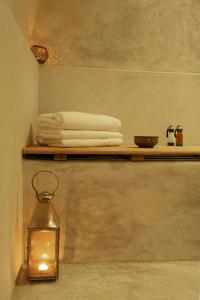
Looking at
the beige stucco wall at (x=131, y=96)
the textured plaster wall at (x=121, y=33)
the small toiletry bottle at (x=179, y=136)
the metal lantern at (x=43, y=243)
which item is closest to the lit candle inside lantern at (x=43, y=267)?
the metal lantern at (x=43, y=243)

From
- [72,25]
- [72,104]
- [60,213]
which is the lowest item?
[60,213]

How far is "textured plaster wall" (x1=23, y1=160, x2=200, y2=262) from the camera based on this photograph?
1518mm

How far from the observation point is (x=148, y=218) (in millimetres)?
1569

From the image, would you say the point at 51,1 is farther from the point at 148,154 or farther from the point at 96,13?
the point at 148,154

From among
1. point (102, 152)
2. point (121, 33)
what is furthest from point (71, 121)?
point (121, 33)

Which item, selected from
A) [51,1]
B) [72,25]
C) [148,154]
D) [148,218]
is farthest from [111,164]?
[51,1]

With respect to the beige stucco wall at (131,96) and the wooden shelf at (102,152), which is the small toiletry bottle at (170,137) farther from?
the wooden shelf at (102,152)

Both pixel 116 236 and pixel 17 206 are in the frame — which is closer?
pixel 17 206

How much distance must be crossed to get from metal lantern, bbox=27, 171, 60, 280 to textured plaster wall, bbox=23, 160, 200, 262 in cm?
18

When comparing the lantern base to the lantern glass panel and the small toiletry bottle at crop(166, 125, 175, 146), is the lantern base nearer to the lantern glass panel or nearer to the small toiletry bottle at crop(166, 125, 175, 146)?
the lantern glass panel

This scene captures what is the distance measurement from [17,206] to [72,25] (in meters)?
1.44

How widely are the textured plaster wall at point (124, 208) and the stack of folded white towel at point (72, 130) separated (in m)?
0.15

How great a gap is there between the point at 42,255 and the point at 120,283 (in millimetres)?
365

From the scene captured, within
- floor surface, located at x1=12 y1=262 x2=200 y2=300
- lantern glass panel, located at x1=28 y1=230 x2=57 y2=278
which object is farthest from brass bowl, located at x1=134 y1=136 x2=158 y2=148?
lantern glass panel, located at x1=28 y1=230 x2=57 y2=278
